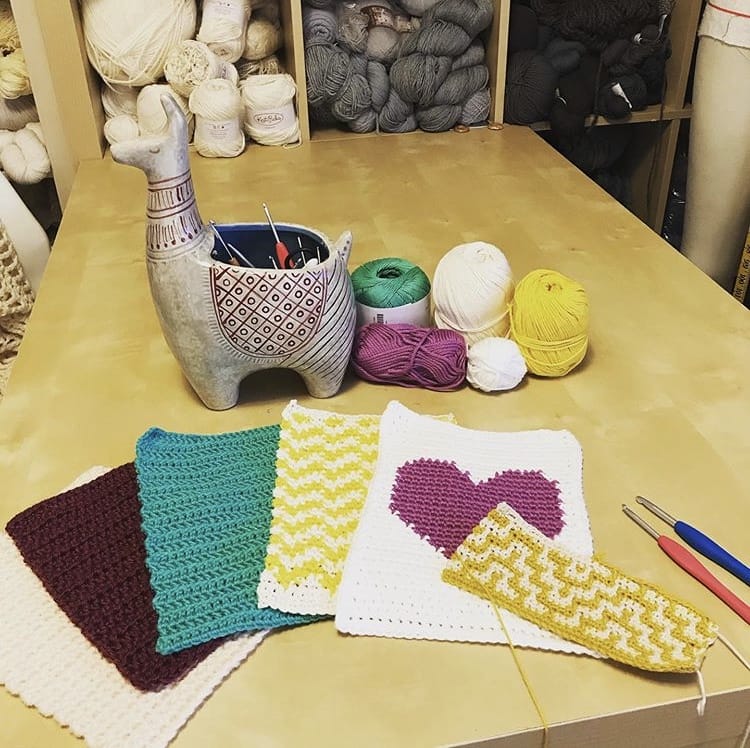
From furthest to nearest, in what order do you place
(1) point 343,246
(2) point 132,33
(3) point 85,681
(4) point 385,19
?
(4) point 385,19
(2) point 132,33
(1) point 343,246
(3) point 85,681

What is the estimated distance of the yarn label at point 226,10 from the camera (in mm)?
1398

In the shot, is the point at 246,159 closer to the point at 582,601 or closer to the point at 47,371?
the point at 47,371

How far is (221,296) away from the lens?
0.70m

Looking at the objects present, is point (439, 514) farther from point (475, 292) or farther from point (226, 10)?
point (226, 10)

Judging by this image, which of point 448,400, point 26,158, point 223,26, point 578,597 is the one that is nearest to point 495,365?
point 448,400

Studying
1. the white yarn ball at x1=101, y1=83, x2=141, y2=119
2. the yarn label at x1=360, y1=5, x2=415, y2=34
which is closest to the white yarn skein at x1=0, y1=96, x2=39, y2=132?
the white yarn ball at x1=101, y1=83, x2=141, y2=119

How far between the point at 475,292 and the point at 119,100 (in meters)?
0.92

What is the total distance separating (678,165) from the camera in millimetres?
1837

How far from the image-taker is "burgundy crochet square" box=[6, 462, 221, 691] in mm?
527

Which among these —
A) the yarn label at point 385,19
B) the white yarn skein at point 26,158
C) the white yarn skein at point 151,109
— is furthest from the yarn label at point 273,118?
the white yarn skein at point 26,158

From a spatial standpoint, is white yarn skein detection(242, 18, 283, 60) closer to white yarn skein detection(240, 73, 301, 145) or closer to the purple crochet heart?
white yarn skein detection(240, 73, 301, 145)

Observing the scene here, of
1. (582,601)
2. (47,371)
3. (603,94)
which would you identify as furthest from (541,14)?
(582,601)

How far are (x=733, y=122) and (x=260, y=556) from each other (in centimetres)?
117

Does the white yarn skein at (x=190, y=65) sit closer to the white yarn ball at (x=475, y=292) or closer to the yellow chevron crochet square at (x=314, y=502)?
the white yarn ball at (x=475, y=292)
